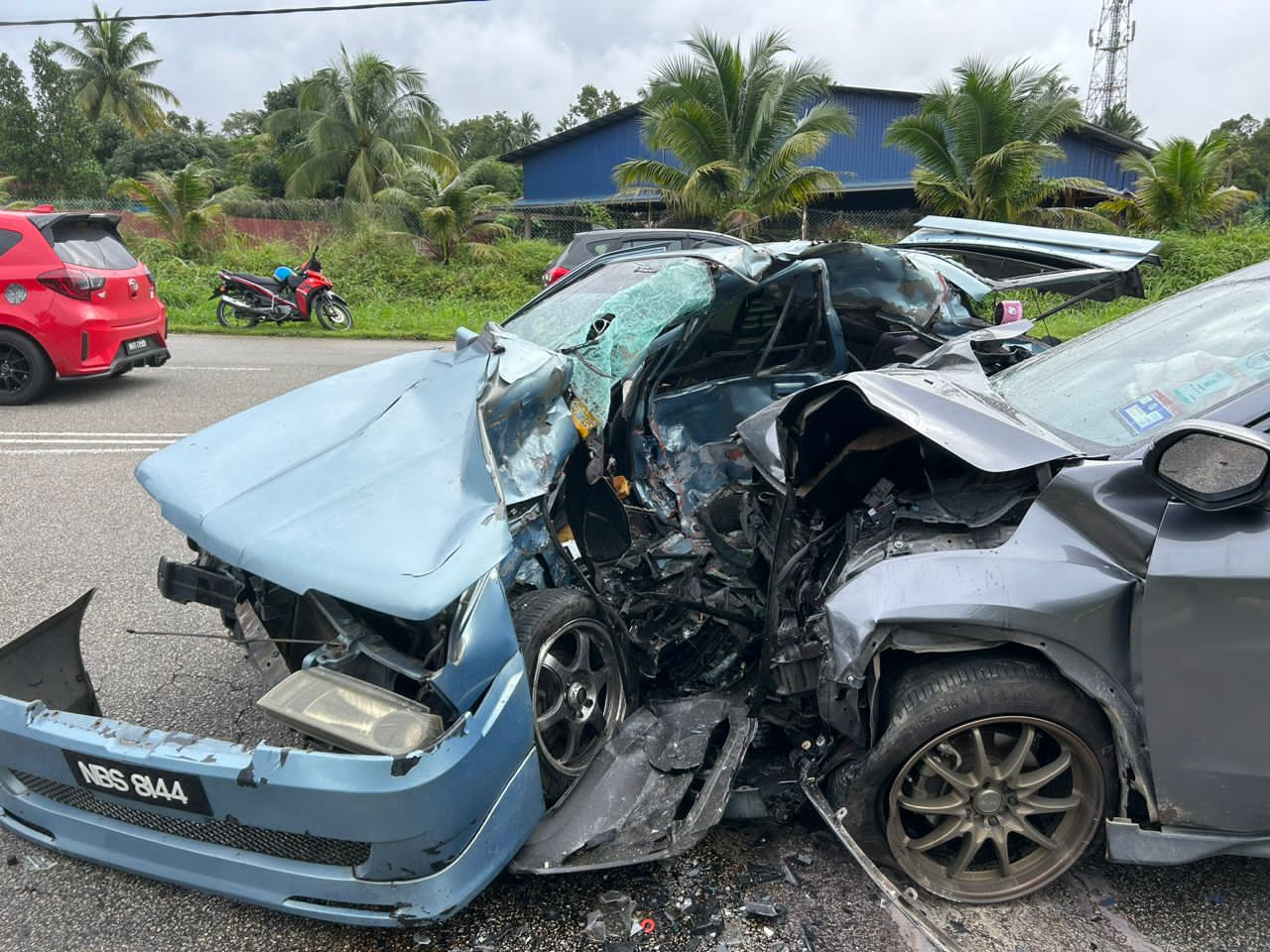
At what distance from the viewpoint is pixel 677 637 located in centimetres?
296

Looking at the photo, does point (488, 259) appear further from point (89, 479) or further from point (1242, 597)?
point (1242, 597)

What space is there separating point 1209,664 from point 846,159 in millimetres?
26325

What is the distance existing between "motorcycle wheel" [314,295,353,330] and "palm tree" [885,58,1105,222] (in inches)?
440

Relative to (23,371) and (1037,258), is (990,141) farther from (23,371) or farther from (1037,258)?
(23,371)

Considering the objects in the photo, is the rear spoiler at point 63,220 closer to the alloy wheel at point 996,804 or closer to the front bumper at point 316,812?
the front bumper at point 316,812

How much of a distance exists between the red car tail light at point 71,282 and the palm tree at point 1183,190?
57.9ft

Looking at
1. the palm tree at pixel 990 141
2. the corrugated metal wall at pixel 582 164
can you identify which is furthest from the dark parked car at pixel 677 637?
the corrugated metal wall at pixel 582 164

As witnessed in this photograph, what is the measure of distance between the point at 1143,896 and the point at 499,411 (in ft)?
7.78

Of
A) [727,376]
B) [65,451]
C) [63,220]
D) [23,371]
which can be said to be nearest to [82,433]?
[65,451]

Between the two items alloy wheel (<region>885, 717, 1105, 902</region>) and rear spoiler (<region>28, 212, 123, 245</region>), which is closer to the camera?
alloy wheel (<region>885, 717, 1105, 902</region>)

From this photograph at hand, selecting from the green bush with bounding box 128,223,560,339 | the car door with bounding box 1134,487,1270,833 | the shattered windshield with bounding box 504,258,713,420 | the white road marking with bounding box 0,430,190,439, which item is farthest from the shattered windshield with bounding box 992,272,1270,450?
the green bush with bounding box 128,223,560,339

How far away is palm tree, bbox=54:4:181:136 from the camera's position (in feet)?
150

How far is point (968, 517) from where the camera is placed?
2.36 m

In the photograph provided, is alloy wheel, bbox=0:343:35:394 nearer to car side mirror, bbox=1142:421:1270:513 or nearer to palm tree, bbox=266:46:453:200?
car side mirror, bbox=1142:421:1270:513
